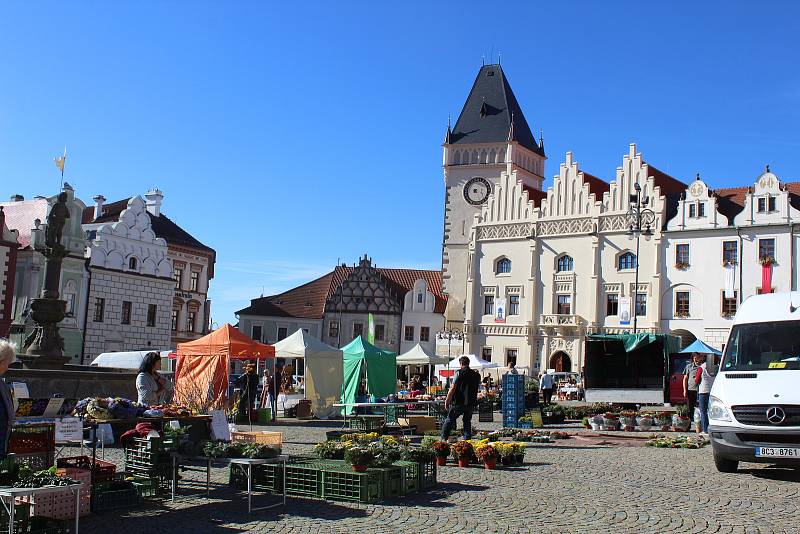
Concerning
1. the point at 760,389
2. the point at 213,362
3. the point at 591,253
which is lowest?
the point at 760,389

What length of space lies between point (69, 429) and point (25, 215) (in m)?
43.4

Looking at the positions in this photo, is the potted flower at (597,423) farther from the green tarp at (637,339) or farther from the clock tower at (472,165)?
the clock tower at (472,165)

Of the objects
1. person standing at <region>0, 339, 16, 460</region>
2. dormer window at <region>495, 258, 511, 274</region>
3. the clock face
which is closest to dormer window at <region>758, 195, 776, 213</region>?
dormer window at <region>495, 258, 511, 274</region>

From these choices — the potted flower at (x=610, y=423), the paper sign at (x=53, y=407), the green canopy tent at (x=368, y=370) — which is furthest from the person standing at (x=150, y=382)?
the green canopy tent at (x=368, y=370)

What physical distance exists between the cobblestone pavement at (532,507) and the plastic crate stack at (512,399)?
28.1 feet

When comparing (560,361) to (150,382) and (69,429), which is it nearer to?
(150,382)

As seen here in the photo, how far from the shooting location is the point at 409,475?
35.3 feet

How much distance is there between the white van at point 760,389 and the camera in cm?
1147

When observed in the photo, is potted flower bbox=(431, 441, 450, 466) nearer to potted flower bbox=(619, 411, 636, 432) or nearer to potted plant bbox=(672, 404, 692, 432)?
potted flower bbox=(619, 411, 636, 432)

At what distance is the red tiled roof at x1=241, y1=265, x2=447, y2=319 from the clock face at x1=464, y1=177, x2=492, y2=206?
890 cm

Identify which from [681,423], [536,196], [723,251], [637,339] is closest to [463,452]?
[681,423]

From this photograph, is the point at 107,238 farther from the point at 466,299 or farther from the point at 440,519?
the point at 440,519

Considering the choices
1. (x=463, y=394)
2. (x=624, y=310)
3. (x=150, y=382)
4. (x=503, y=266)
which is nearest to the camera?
(x=150, y=382)

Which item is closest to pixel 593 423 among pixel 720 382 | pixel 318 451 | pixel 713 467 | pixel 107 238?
pixel 713 467
